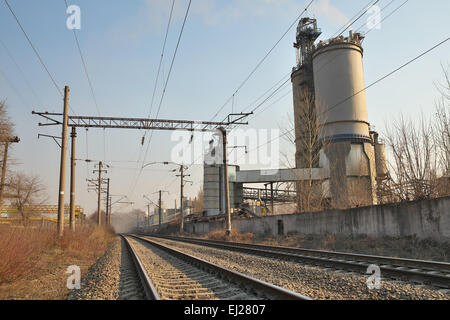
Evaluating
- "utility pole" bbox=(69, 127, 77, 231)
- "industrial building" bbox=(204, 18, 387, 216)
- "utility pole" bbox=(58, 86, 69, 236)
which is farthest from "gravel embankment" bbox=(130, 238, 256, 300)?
"industrial building" bbox=(204, 18, 387, 216)

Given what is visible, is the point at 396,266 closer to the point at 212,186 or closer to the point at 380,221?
the point at 380,221

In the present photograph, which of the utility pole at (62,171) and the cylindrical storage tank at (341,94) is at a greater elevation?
the cylindrical storage tank at (341,94)

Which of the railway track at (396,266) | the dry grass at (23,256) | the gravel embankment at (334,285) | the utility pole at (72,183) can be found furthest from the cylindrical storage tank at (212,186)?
the gravel embankment at (334,285)

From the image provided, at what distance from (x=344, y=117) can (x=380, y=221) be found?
Result: 2555 cm

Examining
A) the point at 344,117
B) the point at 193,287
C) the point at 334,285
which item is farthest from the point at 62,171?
the point at 344,117

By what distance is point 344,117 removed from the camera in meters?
39.3

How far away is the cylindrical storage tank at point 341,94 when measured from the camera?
39.3m

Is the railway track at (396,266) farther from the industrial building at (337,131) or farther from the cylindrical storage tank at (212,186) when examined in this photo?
the cylindrical storage tank at (212,186)

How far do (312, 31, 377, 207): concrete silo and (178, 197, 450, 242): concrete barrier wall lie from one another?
52.5 ft

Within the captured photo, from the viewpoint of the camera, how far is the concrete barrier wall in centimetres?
1303

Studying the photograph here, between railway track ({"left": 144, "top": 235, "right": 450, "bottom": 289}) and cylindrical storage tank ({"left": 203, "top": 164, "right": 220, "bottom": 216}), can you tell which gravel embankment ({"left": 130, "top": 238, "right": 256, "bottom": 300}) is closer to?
railway track ({"left": 144, "top": 235, "right": 450, "bottom": 289})

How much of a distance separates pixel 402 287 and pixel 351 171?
34.2 meters

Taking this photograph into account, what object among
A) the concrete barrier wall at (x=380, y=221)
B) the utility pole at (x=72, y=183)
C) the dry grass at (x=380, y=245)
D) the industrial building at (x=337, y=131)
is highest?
the industrial building at (x=337, y=131)
